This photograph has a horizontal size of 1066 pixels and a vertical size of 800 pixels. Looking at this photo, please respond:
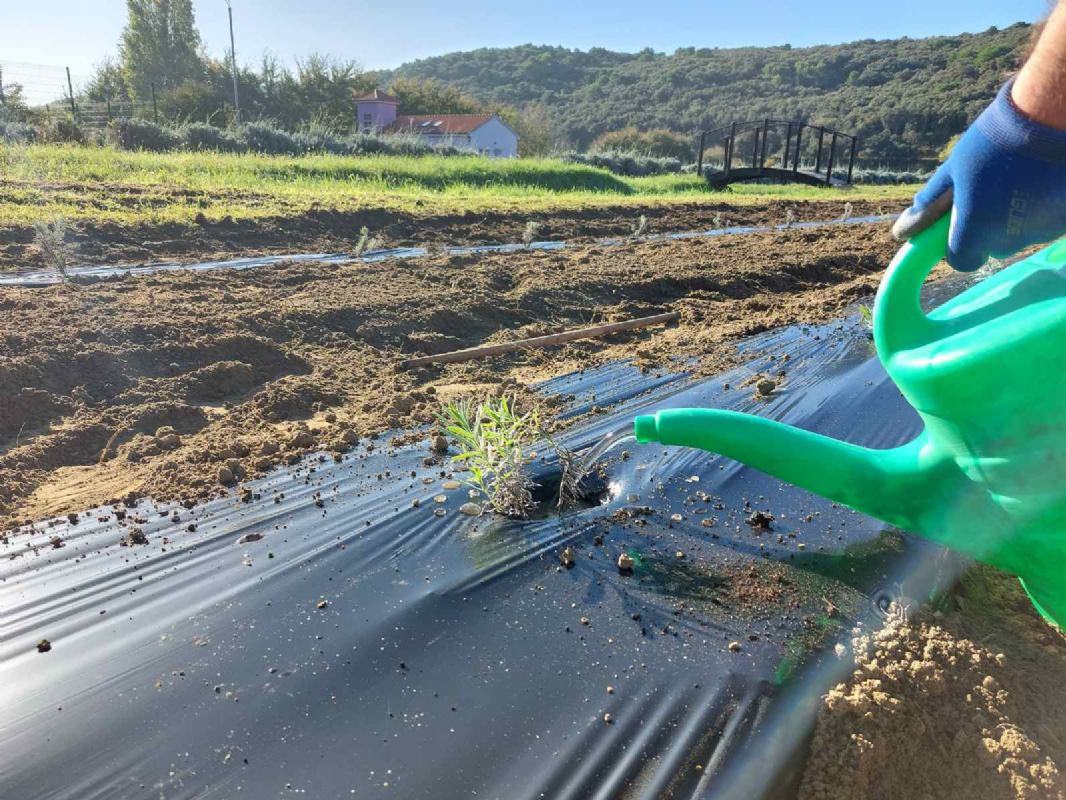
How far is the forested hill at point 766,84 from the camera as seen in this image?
144 ft

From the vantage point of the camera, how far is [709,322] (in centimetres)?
492

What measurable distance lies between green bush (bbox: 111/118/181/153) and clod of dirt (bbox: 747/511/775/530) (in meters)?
17.3

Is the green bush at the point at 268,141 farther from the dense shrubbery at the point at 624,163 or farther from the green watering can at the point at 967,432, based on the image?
the green watering can at the point at 967,432

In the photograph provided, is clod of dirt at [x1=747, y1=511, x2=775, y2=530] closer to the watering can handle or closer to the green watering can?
the green watering can

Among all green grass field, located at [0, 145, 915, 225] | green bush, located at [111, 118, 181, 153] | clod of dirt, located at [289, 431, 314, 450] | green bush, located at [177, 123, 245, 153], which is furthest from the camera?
green bush, located at [177, 123, 245, 153]

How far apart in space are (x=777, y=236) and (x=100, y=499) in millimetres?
8261

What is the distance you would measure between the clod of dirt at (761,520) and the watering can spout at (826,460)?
2.08 ft

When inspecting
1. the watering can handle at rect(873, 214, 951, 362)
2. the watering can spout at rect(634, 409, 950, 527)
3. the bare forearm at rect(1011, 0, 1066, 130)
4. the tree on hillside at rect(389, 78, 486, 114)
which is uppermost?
the tree on hillside at rect(389, 78, 486, 114)

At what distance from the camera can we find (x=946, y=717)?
1472 mm

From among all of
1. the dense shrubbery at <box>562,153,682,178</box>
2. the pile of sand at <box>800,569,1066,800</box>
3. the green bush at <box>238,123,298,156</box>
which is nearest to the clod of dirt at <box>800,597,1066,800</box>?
the pile of sand at <box>800,569,1066,800</box>

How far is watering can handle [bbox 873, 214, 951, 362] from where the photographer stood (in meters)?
1.27

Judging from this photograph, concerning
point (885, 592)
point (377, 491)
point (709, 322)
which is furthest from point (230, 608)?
point (709, 322)

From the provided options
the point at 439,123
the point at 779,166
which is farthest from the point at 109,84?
the point at 779,166

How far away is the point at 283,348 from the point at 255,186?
7325 millimetres
